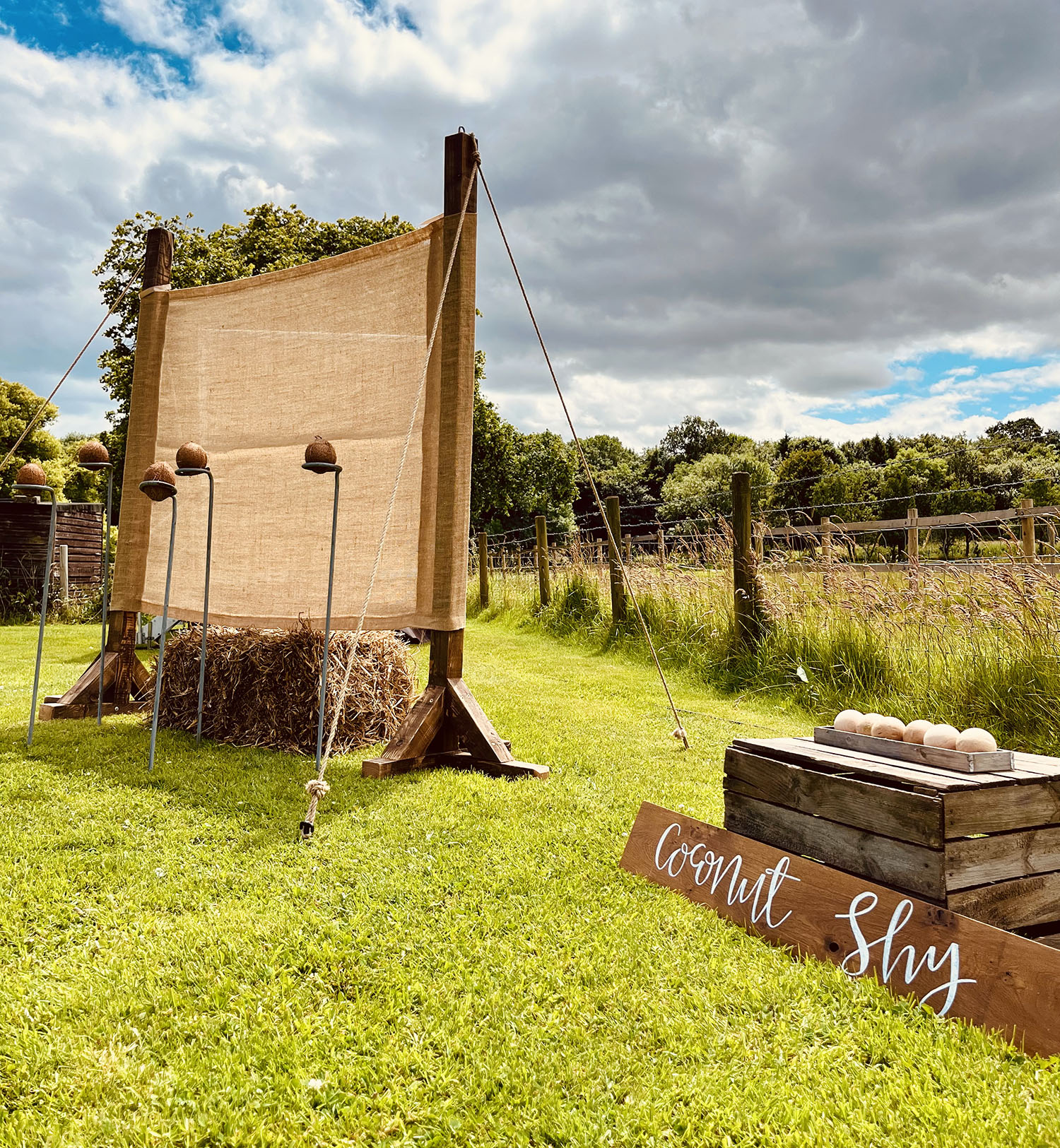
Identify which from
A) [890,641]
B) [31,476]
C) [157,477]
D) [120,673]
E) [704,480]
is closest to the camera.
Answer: [157,477]

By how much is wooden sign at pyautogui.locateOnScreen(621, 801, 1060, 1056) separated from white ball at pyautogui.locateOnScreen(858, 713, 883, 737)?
501mm

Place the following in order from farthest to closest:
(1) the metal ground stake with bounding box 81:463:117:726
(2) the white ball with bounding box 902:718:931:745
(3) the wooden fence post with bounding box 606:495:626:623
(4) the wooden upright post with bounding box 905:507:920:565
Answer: (3) the wooden fence post with bounding box 606:495:626:623 → (4) the wooden upright post with bounding box 905:507:920:565 → (1) the metal ground stake with bounding box 81:463:117:726 → (2) the white ball with bounding box 902:718:931:745

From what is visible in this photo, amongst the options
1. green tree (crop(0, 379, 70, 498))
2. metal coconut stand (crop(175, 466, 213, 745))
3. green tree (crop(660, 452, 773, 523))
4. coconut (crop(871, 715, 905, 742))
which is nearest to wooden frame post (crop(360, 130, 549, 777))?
metal coconut stand (crop(175, 466, 213, 745))

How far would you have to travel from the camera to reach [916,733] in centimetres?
236

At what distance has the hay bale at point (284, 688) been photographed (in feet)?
15.0

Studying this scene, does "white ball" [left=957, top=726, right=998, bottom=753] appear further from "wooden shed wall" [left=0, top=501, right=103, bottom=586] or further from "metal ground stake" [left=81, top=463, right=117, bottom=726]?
"wooden shed wall" [left=0, top=501, right=103, bottom=586]

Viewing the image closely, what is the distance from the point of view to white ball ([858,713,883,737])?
252 cm

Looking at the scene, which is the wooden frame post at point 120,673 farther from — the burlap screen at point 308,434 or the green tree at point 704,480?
the green tree at point 704,480

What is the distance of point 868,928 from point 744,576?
4.71 m

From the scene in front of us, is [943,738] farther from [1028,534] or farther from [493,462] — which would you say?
[493,462]

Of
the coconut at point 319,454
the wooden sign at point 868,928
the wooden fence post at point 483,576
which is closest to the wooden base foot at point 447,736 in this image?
the coconut at point 319,454

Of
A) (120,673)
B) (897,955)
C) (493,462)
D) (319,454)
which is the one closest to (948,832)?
(897,955)

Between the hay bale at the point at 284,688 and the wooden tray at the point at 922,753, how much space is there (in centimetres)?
280

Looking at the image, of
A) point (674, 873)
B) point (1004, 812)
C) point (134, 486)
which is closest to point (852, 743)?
point (1004, 812)
